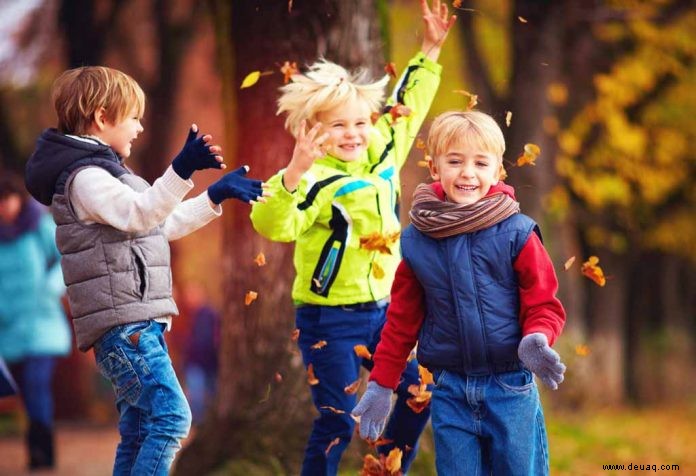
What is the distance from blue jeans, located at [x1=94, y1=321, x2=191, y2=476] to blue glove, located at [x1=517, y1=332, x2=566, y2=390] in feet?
4.56

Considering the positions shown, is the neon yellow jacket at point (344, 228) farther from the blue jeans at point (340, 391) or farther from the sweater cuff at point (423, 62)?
the sweater cuff at point (423, 62)

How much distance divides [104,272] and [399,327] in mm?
1185

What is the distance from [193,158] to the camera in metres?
4.30

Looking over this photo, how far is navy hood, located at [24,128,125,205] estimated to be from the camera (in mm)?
4379

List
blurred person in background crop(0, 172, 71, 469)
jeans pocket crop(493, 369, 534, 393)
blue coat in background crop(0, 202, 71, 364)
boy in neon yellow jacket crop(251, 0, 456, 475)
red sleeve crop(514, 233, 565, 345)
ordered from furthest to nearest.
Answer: blue coat in background crop(0, 202, 71, 364) → blurred person in background crop(0, 172, 71, 469) → boy in neon yellow jacket crop(251, 0, 456, 475) → jeans pocket crop(493, 369, 534, 393) → red sleeve crop(514, 233, 565, 345)

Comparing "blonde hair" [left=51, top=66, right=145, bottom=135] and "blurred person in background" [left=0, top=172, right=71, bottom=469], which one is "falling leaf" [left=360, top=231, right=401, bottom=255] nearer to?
"blonde hair" [left=51, top=66, right=145, bottom=135]

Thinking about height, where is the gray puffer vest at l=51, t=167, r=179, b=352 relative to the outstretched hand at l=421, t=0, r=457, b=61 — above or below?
below

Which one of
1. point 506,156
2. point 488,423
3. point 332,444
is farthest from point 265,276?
point 506,156

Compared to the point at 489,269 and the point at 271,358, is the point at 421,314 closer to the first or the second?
the point at 489,269

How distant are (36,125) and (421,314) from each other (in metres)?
16.6

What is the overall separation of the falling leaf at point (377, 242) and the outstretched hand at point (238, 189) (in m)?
0.83

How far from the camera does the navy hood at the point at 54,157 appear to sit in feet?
14.4

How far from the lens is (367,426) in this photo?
4.48 m

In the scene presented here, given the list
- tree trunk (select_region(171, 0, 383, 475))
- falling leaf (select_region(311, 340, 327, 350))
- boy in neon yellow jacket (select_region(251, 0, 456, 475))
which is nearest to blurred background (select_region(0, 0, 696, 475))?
tree trunk (select_region(171, 0, 383, 475))
